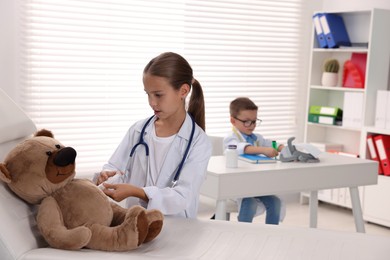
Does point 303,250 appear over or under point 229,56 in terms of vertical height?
under

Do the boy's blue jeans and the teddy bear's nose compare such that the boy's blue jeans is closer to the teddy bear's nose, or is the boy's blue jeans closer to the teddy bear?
the teddy bear

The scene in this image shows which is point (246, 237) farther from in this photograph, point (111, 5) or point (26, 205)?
point (111, 5)

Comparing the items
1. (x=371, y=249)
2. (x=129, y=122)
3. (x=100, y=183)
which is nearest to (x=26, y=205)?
(x=100, y=183)

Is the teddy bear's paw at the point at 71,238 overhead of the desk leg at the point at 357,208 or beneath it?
overhead

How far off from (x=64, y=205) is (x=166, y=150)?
52 centimetres

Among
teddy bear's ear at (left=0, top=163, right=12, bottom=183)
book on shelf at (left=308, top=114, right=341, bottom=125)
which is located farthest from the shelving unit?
teddy bear's ear at (left=0, top=163, right=12, bottom=183)

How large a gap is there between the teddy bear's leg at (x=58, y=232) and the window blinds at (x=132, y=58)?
7.67ft

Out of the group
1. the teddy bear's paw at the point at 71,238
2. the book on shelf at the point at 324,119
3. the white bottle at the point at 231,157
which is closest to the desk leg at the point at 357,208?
the white bottle at the point at 231,157

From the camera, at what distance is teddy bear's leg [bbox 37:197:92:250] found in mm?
1533

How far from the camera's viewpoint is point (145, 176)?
2.10m

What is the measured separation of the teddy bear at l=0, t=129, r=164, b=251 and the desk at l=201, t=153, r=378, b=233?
116cm

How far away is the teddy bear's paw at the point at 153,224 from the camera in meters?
1.65

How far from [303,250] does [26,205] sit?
2.56ft

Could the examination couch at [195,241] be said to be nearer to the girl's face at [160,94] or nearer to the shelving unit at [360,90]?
the girl's face at [160,94]
